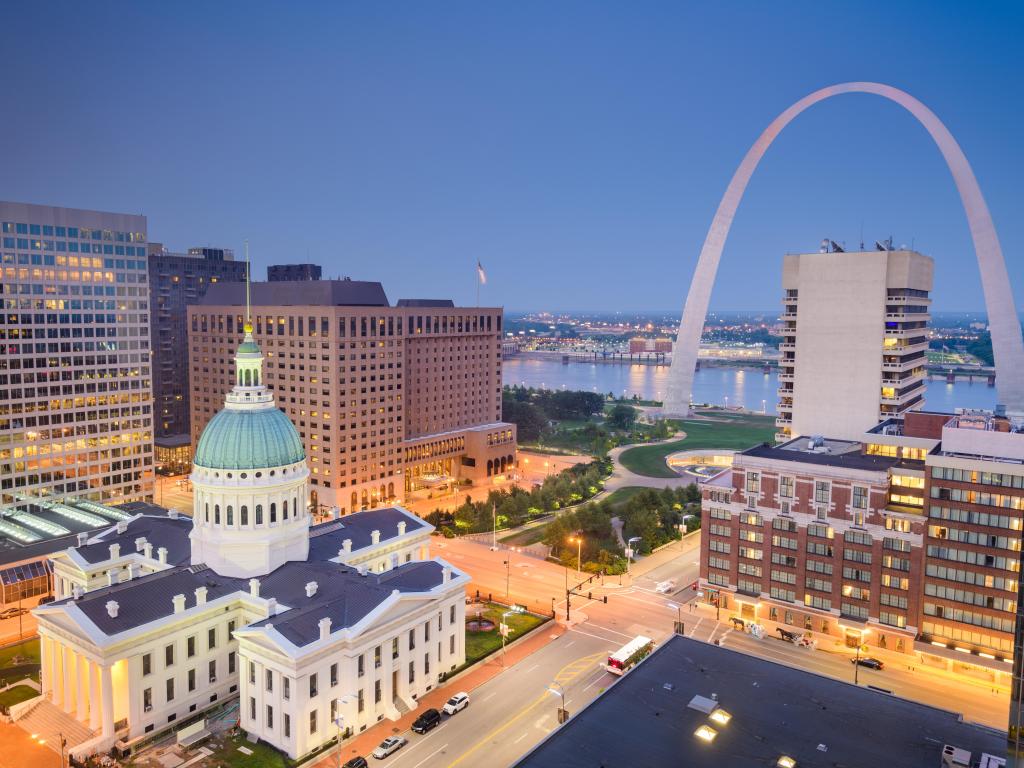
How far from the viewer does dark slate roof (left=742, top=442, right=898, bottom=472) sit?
65.7m

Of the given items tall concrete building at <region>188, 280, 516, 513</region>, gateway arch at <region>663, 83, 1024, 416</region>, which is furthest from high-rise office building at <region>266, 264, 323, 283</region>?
gateway arch at <region>663, 83, 1024, 416</region>

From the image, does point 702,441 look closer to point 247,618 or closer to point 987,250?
point 987,250

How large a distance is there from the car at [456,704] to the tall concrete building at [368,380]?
2192 inches

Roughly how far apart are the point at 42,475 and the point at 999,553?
345ft

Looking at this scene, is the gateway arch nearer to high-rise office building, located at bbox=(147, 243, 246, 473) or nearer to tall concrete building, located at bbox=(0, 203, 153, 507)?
tall concrete building, located at bbox=(0, 203, 153, 507)

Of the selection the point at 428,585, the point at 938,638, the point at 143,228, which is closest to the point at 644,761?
the point at 428,585

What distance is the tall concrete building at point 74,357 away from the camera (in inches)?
3701

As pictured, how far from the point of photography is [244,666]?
49.6 metres

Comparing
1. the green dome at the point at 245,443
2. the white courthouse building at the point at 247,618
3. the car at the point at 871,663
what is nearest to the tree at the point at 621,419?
the white courthouse building at the point at 247,618

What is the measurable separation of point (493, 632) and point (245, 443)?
26690 mm

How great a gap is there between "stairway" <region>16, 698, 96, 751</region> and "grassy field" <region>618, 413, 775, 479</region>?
315 ft

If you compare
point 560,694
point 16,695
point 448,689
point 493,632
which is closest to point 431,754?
point 448,689

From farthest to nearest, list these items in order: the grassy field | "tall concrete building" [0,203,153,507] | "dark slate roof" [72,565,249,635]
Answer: the grassy field → "tall concrete building" [0,203,153,507] → "dark slate roof" [72,565,249,635]

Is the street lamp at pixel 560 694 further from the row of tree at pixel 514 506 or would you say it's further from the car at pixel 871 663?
the row of tree at pixel 514 506
